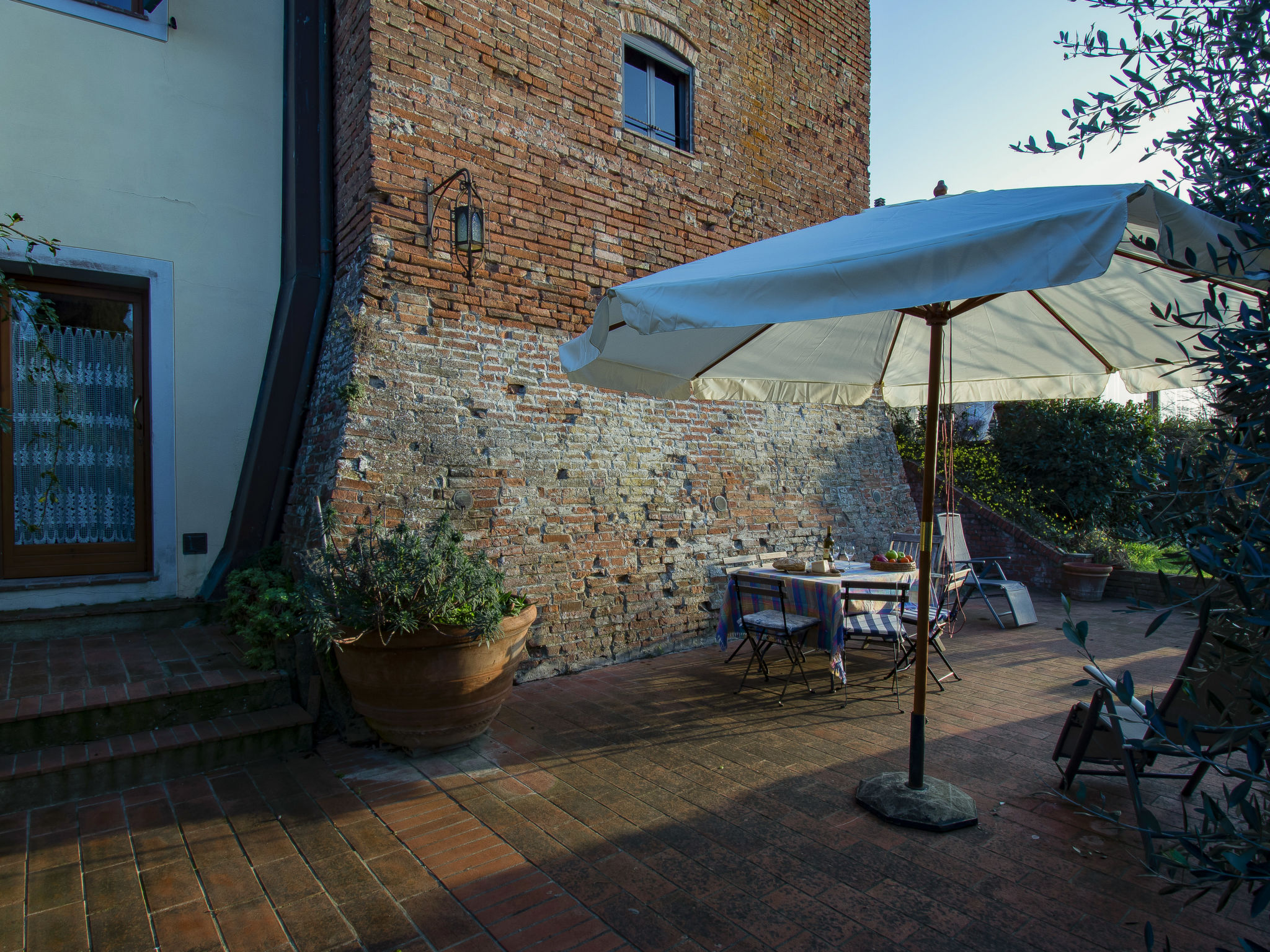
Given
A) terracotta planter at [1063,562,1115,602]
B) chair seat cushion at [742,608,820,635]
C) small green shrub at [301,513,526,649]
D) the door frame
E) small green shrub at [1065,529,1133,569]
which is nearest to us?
small green shrub at [301,513,526,649]

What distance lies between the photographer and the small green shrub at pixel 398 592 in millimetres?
3615

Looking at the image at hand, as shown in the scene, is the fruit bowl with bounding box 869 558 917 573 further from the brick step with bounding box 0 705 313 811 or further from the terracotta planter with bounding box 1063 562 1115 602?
the terracotta planter with bounding box 1063 562 1115 602

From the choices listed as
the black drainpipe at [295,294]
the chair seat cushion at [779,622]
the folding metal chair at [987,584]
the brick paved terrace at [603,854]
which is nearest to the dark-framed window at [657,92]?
the black drainpipe at [295,294]

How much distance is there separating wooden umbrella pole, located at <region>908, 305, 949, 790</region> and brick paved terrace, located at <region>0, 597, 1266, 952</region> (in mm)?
341

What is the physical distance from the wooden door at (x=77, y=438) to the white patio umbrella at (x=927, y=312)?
365cm

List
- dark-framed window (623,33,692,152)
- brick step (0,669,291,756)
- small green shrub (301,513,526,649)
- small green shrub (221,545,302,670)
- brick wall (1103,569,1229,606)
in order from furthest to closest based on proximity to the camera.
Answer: brick wall (1103,569,1229,606)
dark-framed window (623,33,692,152)
small green shrub (221,545,302,670)
small green shrub (301,513,526,649)
brick step (0,669,291,756)

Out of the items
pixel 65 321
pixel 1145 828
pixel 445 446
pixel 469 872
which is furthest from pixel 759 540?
pixel 65 321

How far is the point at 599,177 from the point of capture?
6.07 metres

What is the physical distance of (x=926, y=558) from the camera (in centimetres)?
328

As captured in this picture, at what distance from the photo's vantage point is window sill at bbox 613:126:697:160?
244 inches

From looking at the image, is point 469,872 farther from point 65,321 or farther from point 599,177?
point 599,177

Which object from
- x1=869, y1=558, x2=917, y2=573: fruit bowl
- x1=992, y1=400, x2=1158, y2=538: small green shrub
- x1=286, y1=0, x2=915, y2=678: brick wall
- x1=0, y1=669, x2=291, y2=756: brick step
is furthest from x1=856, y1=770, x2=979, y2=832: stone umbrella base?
x1=992, y1=400, x2=1158, y2=538: small green shrub

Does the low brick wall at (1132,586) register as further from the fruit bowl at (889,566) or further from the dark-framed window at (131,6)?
the dark-framed window at (131,6)

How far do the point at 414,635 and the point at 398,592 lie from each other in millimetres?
234
